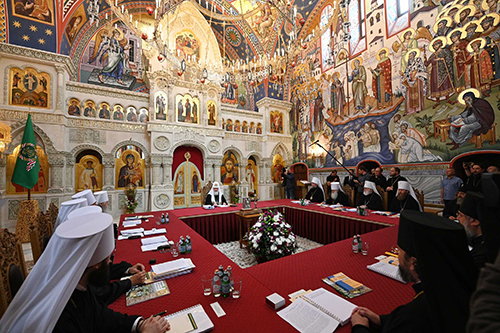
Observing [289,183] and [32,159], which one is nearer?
[32,159]

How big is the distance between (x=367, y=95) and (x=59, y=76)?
12865mm

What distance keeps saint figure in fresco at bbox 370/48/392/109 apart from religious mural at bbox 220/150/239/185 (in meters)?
7.90

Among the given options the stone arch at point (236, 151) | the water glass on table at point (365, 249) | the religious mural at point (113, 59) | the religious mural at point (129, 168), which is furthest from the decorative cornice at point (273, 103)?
the water glass on table at point (365, 249)

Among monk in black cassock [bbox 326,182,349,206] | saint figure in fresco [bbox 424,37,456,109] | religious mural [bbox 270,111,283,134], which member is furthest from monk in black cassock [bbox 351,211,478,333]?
religious mural [bbox 270,111,283,134]

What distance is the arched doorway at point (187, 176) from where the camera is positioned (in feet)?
36.3

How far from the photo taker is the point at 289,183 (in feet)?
38.7

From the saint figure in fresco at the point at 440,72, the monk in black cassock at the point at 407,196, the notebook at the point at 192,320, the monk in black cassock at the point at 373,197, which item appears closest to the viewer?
the notebook at the point at 192,320

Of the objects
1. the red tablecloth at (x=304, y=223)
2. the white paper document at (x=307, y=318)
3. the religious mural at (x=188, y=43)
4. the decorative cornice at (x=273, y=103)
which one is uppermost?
the religious mural at (x=188, y=43)

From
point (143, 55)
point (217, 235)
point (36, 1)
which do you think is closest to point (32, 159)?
point (36, 1)

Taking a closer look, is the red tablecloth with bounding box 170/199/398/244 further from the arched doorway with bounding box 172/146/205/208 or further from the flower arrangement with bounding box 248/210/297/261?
the arched doorway with bounding box 172/146/205/208

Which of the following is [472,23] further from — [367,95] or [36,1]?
[36,1]

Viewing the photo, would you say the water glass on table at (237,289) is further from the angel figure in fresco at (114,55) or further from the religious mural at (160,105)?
the angel figure in fresco at (114,55)

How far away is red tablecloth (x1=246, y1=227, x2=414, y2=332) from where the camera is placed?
1693mm

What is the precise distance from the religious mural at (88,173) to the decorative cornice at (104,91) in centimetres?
289
